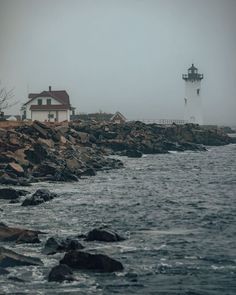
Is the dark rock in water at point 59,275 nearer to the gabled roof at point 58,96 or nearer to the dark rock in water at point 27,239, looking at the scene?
the dark rock in water at point 27,239

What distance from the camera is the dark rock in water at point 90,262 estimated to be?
575 inches

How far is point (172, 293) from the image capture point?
43.1 feet

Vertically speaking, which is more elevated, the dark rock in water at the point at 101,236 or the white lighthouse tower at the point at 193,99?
the white lighthouse tower at the point at 193,99

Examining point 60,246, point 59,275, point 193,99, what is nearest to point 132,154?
point 60,246

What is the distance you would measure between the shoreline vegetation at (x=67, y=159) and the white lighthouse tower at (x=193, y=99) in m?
16.5

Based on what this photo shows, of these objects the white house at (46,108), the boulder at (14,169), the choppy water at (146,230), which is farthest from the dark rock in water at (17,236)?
the white house at (46,108)

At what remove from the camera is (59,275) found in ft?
45.2

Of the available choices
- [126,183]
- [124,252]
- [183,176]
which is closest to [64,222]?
[124,252]

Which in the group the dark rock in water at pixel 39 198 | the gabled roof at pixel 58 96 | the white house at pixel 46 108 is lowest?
the dark rock in water at pixel 39 198

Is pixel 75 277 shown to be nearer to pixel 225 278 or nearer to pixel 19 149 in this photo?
pixel 225 278

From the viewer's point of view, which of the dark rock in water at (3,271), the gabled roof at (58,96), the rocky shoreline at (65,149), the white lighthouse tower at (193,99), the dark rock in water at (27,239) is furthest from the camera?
the white lighthouse tower at (193,99)

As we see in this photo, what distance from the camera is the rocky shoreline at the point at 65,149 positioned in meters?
37.1

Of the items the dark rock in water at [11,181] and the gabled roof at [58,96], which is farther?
the gabled roof at [58,96]

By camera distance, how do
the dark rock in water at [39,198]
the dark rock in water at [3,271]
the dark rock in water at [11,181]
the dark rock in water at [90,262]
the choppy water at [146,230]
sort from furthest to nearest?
the dark rock in water at [11,181] < the dark rock in water at [39,198] < the dark rock in water at [90,262] < the dark rock in water at [3,271] < the choppy water at [146,230]
